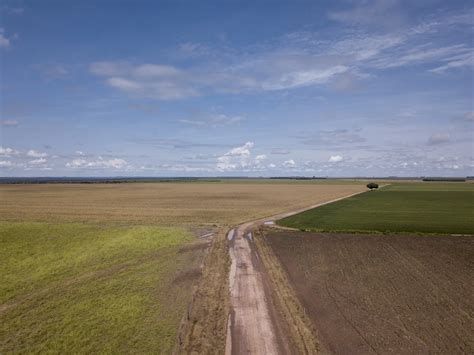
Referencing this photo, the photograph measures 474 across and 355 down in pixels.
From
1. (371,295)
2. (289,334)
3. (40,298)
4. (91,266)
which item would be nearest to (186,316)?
(289,334)

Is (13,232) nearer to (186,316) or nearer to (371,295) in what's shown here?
(186,316)

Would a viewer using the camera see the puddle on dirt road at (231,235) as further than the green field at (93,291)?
Yes

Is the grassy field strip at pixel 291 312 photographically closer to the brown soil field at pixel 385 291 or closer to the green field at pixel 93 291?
the brown soil field at pixel 385 291

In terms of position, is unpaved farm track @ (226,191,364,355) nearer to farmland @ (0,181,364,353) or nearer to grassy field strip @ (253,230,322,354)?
grassy field strip @ (253,230,322,354)

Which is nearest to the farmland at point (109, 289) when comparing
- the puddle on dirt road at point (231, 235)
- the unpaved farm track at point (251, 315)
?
the unpaved farm track at point (251, 315)

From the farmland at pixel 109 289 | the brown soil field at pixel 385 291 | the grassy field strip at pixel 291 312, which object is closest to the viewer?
the grassy field strip at pixel 291 312

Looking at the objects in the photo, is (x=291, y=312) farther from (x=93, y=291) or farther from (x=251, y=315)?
(x=93, y=291)

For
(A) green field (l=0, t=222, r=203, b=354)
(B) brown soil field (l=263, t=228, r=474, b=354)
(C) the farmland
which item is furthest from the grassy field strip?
(A) green field (l=0, t=222, r=203, b=354)
